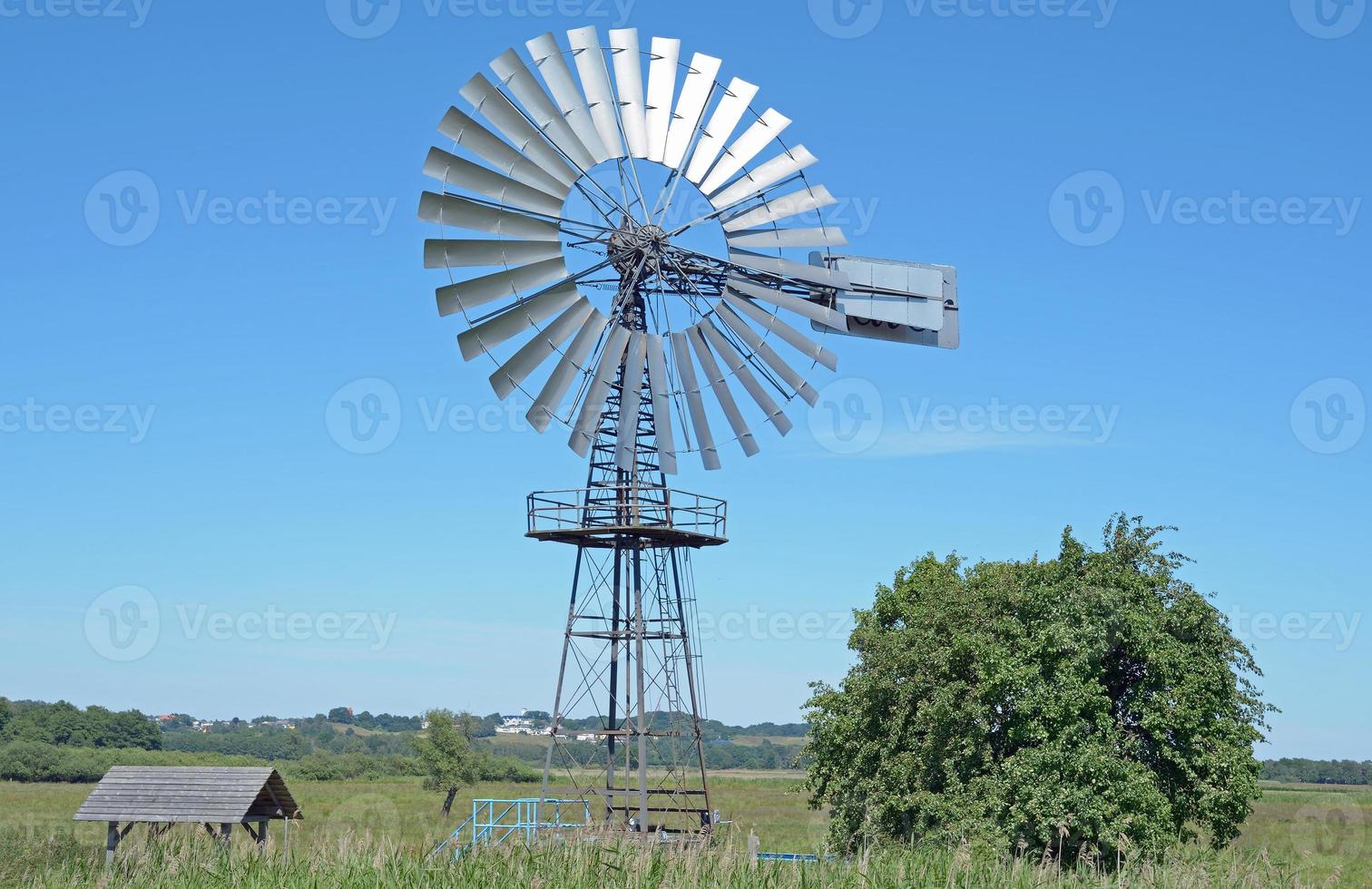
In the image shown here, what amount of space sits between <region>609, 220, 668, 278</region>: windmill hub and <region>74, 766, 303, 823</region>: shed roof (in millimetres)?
13411

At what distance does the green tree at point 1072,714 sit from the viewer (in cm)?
2391

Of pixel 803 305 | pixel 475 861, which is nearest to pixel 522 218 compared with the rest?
pixel 803 305

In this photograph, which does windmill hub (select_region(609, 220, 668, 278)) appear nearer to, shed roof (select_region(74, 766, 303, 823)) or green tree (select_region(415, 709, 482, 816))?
shed roof (select_region(74, 766, 303, 823))

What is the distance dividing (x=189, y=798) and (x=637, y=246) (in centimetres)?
1511

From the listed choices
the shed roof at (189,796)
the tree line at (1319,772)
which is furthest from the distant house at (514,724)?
the shed roof at (189,796)

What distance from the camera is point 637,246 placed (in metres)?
25.1

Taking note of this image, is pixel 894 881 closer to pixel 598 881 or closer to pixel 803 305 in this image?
pixel 598 881

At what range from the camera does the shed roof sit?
1081 inches

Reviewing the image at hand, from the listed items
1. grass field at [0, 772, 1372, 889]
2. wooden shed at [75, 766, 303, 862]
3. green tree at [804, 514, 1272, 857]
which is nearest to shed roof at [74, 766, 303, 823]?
wooden shed at [75, 766, 303, 862]

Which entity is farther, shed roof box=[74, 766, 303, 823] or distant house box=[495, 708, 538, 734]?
distant house box=[495, 708, 538, 734]

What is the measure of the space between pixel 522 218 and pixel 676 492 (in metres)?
6.19

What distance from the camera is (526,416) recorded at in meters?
24.1

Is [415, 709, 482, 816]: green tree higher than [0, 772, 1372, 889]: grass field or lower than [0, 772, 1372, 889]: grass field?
higher

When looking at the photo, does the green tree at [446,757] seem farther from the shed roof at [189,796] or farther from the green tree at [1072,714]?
the green tree at [1072,714]
